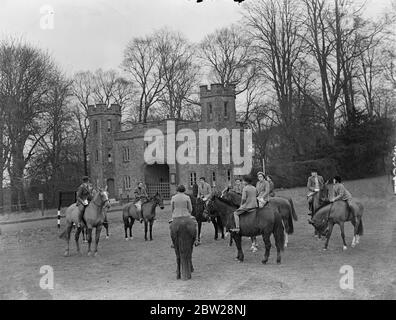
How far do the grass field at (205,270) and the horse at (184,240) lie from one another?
0.91 feet

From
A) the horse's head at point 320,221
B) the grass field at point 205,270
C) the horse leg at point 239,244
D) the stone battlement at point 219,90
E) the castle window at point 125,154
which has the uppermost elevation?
the stone battlement at point 219,90

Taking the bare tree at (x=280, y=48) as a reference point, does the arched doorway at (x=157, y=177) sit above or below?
below

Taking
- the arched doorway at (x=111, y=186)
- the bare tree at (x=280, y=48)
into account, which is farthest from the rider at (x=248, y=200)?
the arched doorway at (x=111, y=186)

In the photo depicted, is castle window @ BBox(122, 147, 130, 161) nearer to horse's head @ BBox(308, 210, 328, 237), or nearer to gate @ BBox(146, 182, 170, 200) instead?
gate @ BBox(146, 182, 170, 200)

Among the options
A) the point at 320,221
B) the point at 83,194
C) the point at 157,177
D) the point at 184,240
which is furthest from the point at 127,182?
the point at 184,240

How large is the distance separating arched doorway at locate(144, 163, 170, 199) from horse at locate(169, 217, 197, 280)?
39641mm

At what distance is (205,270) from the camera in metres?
12.6

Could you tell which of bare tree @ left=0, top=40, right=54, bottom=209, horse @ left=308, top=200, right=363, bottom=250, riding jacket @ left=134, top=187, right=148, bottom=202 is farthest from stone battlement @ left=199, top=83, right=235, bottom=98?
horse @ left=308, top=200, right=363, bottom=250

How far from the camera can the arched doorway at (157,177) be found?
169ft

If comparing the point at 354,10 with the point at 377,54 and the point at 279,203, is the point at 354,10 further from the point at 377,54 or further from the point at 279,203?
the point at 279,203

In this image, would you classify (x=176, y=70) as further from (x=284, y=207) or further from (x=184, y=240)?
(x=184, y=240)

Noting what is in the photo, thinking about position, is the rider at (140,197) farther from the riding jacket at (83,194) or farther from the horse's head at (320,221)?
the horse's head at (320,221)
